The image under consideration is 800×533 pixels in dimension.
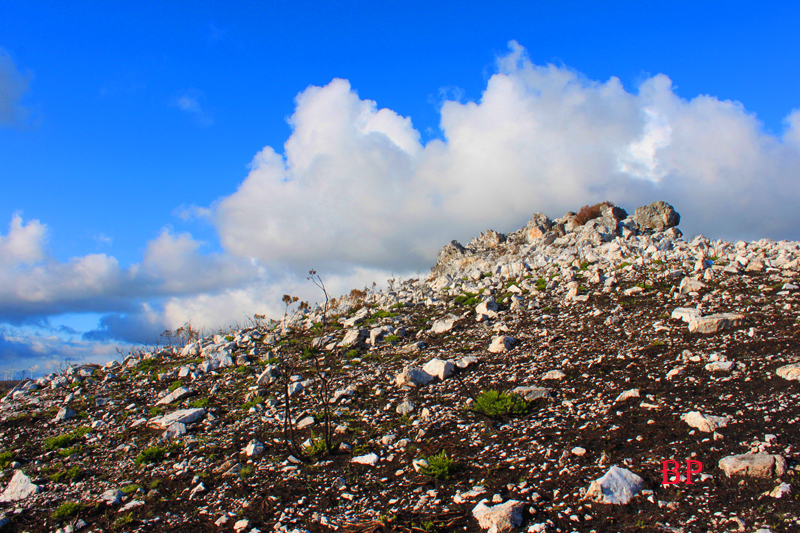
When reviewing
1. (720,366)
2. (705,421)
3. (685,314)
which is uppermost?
(685,314)

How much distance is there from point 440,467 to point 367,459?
1.25 metres

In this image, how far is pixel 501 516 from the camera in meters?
4.30

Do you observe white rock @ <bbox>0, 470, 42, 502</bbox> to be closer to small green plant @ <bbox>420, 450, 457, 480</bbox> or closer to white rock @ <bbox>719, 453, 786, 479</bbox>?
small green plant @ <bbox>420, 450, 457, 480</bbox>

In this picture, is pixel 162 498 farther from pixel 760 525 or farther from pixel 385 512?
pixel 760 525

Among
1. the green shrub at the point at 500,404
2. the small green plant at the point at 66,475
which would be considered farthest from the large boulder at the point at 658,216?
the small green plant at the point at 66,475

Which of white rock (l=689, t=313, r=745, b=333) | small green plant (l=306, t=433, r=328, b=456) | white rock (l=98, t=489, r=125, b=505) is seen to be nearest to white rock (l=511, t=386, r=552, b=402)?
small green plant (l=306, t=433, r=328, b=456)

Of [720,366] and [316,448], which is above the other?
[720,366]

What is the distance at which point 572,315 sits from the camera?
1086 centimetres

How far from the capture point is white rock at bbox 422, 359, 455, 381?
8.66 meters

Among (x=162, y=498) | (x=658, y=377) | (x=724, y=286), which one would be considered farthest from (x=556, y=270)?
(x=162, y=498)

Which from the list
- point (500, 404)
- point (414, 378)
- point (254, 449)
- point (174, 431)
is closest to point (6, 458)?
point (174, 431)

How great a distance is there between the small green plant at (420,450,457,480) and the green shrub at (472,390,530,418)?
53.3 inches

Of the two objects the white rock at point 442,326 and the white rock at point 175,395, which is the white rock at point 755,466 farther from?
the white rock at point 175,395

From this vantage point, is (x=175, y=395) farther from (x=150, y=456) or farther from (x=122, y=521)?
(x=122, y=521)
